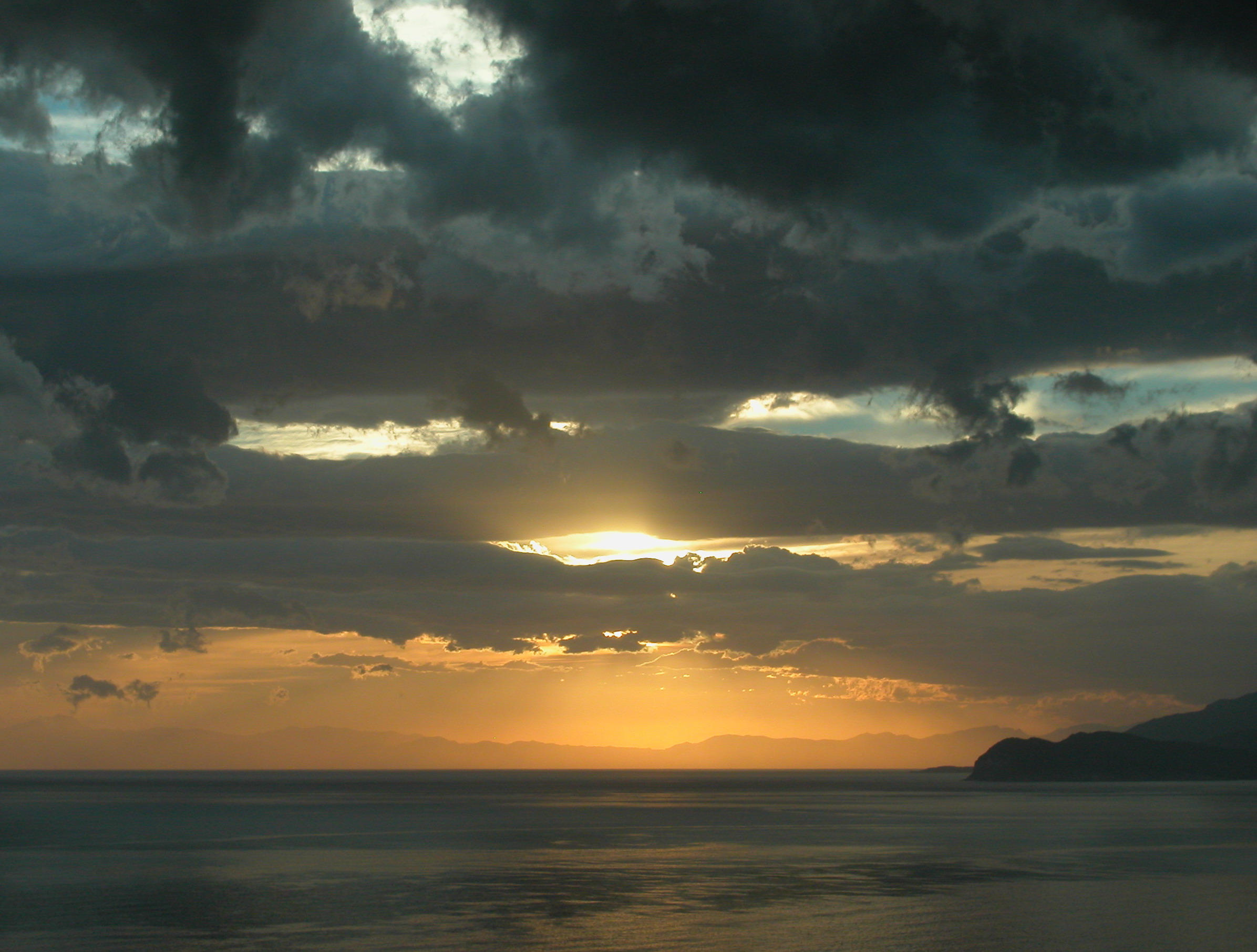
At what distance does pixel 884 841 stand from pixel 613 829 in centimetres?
3846

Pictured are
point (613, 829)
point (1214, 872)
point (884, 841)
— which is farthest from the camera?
point (613, 829)

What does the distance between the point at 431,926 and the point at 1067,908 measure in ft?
132

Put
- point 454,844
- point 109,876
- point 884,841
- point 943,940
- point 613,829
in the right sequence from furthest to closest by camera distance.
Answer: point 613,829
point 884,841
point 454,844
point 109,876
point 943,940

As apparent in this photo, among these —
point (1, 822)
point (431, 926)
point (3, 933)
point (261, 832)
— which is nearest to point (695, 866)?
point (431, 926)

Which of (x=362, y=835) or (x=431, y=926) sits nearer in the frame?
(x=431, y=926)

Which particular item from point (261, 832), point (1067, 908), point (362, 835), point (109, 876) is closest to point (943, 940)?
point (1067, 908)

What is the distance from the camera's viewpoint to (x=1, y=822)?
6555 inches

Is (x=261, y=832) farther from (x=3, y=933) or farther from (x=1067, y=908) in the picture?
(x=1067, y=908)

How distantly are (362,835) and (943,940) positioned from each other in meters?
89.5

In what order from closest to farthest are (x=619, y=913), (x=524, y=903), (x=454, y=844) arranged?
(x=619, y=913) → (x=524, y=903) → (x=454, y=844)

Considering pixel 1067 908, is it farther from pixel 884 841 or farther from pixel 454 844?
pixel 454 844

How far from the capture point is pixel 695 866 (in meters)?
102

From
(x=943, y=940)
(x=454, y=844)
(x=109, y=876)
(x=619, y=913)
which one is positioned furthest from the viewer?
(x=454, y=844)

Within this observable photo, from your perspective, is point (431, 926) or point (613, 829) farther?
point (613, 829)
